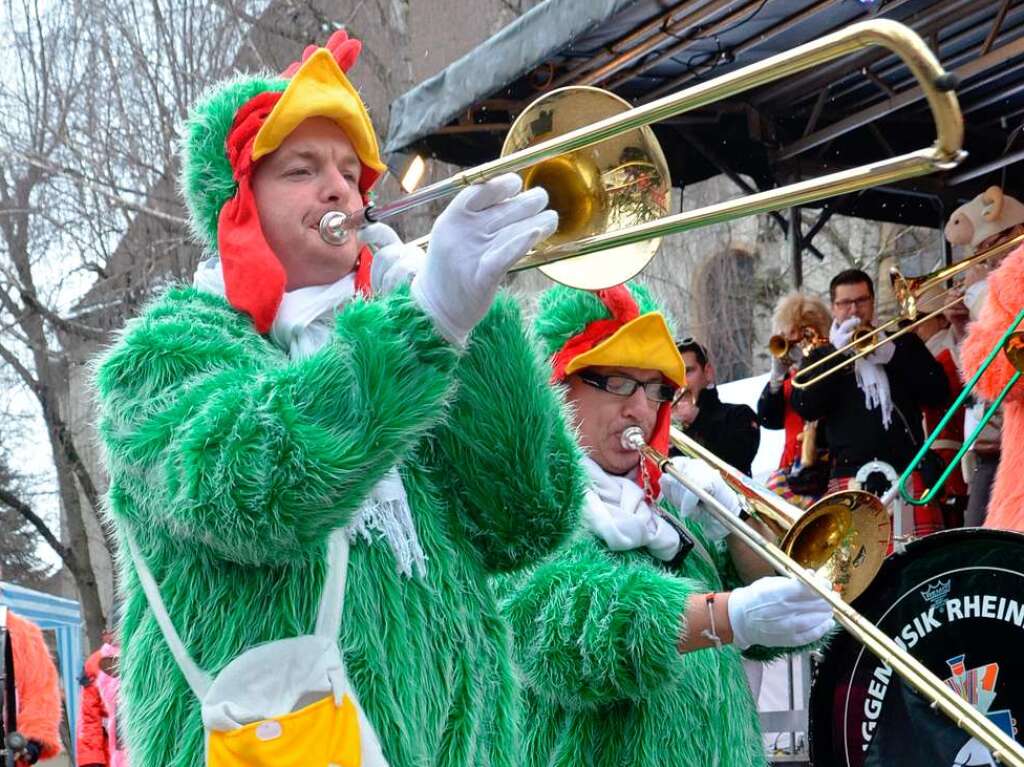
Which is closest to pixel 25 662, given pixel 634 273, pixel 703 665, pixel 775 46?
pixel 775 46

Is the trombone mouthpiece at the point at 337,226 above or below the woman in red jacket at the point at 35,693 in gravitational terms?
above

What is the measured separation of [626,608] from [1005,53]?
13.7 ft

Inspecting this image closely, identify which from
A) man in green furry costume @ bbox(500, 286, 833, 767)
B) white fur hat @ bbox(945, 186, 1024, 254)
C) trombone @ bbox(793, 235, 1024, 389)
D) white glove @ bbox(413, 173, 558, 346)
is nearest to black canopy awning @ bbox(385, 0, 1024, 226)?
white fur hat @ bbox(945, 186, 1024, 254)

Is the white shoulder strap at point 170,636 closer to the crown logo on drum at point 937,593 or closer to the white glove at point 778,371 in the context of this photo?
the crown logo on drum at point 937,593

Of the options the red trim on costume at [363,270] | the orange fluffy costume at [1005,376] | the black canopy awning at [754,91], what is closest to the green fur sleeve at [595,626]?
the red trim on costume at [363,270]

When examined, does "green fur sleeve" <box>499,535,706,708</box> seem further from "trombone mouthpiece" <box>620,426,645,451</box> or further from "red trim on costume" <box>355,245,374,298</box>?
"red trim on costume" <box>355,245,374,298</box>

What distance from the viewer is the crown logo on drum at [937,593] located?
4.35 meters

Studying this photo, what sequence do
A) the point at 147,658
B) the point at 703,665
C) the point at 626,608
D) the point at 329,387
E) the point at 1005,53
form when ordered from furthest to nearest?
1. the point at 1005,53
2. the point at 703,665
3. the point at 626,608
4. the point at 147,658
5. the point at 329,387

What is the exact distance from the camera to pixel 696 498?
4.24m

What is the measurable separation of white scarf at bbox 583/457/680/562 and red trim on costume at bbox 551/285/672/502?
6cm

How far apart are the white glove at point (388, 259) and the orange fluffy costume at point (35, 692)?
22.2ft

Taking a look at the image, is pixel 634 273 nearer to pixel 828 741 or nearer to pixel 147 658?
pixel 147 658

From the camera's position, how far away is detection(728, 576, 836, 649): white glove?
3543 mm

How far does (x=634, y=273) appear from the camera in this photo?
344 cm
